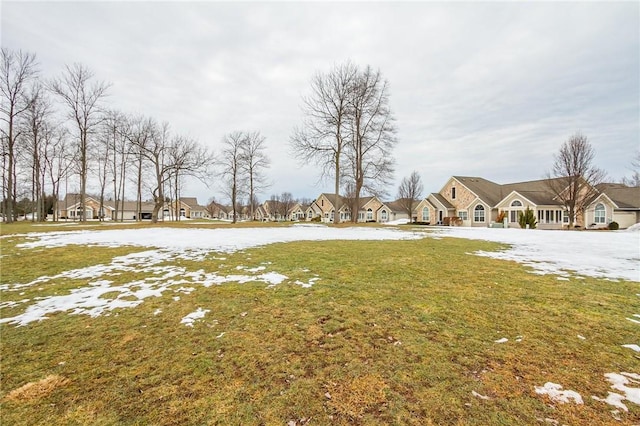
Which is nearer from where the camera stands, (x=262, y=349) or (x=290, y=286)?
(x=262, y=349)

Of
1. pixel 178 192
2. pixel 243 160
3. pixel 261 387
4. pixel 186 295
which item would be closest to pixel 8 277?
pixel 186 295

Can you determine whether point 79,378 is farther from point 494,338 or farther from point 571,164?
point 571,164

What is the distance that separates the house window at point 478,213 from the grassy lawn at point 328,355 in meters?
35.0

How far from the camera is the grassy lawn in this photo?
2469mm

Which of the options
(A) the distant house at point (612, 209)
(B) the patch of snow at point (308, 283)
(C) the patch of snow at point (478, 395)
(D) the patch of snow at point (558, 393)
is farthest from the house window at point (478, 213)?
(C) the patch of snow at point (478, 395)

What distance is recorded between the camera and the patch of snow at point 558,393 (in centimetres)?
258

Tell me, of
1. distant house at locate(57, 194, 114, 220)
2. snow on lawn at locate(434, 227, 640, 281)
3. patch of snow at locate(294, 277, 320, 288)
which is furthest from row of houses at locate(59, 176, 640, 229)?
distant house at locate(57, 194, 114, 220)

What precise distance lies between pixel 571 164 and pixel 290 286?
32665 mm

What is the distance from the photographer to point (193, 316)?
4.59m

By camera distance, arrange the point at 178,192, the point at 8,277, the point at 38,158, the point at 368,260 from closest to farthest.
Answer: the point at 8,277 < the point at 368,260 < the point at 38,158 < the point at 178,192

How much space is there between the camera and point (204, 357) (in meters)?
3.37

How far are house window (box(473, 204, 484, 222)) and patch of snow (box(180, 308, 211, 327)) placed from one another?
40.4 m

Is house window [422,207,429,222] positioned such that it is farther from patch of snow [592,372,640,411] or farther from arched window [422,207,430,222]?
patch of snow [592,372,640,411]

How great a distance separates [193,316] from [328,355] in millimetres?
2455
